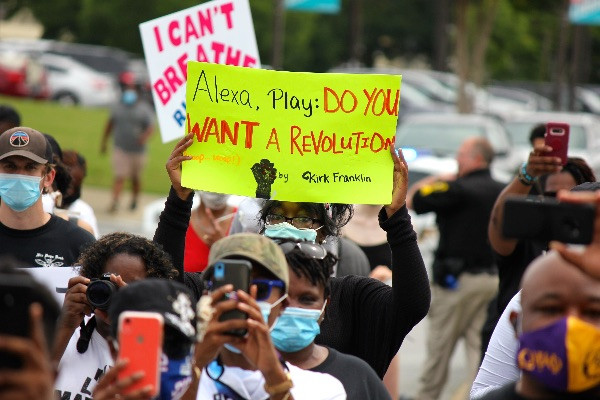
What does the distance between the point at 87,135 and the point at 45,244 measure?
22182mm

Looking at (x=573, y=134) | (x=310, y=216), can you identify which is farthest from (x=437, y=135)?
(x=310, y=216)

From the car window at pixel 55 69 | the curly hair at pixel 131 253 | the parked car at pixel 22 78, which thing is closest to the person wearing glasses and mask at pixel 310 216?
the curly hair at pixel 131 253

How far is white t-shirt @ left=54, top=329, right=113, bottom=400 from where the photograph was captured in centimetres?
429

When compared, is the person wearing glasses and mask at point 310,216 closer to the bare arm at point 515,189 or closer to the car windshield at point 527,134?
the bare arm at point 515,189

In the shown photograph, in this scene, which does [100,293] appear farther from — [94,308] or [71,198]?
[71,198]

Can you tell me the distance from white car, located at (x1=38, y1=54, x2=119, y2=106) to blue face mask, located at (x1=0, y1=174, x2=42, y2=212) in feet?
101

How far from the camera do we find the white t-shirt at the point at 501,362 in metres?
4.52

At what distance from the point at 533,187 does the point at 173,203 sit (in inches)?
101

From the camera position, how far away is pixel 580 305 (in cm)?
317

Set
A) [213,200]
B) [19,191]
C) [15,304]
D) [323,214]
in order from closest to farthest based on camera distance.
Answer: [15,304] → [323,214] → [19,191] → [213,200]

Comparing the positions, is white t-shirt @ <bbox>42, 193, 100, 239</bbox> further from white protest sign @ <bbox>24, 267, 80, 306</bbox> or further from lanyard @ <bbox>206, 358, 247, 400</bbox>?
lanyard @ <bbox>206, 358, 247, 400</bbox>

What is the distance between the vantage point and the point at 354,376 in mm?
4043

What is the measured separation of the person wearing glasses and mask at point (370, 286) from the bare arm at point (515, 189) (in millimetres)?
1261

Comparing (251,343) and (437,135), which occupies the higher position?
(437,135)
